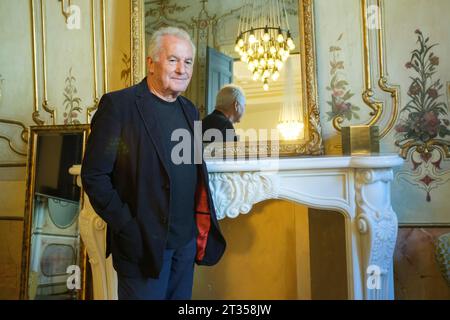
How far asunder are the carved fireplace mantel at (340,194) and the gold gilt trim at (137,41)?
782 millimetres

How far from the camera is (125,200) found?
1.44 meters

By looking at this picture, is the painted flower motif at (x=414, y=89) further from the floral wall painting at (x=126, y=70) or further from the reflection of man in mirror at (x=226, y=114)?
the floral wall painting at (x=126, y=70)

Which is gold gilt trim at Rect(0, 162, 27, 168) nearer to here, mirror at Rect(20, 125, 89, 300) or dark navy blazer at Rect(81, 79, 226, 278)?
mirror at Rect(20, 125, 89, 300)

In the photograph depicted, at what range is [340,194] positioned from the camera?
1.79 meters

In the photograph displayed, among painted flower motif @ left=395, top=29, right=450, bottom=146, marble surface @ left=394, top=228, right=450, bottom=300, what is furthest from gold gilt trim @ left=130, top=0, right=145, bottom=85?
marble surface @ left=394, top=228, right=450, bottom=300

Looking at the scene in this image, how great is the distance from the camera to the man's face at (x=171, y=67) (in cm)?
149

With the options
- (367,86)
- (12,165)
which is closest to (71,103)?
(12,165)

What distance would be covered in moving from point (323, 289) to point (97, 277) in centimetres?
→ 117

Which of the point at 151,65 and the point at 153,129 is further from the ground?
the point at 151,65

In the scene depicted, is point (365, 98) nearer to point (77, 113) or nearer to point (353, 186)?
point (353, 186)

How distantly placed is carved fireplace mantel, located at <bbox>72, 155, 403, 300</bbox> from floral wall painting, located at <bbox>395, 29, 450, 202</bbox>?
0.34 metres

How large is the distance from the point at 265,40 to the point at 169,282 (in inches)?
50.2

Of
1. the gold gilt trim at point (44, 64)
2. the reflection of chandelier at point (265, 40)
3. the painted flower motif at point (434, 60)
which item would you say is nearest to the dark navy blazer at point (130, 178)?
the reflection of chandelier at point (265, 40)

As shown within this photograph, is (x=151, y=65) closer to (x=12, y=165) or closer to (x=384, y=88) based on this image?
(x=384, y=88)
